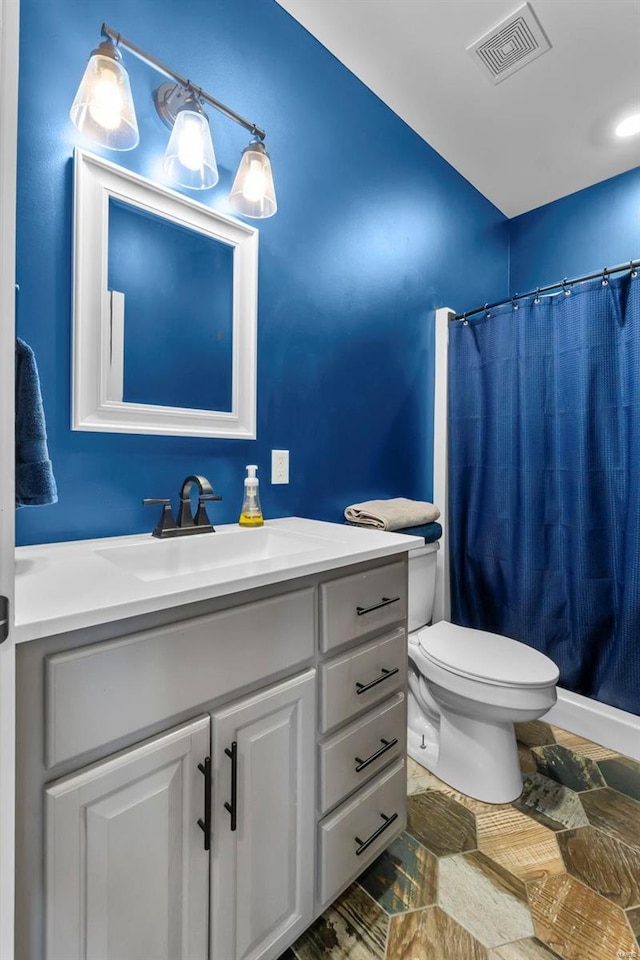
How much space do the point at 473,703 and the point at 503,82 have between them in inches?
89.6

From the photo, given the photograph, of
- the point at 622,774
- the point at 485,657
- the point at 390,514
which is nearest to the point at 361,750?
the point at 485,657

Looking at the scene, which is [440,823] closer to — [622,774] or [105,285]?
[622,774]

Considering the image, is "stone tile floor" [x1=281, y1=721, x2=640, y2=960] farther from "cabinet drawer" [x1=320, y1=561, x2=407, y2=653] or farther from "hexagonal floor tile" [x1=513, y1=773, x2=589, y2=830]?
"cabinet drawer" [x1=320, y1=561, x2=407, y2=653]

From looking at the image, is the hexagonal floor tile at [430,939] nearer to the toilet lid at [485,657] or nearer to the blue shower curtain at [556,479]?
the toilet lid at [485,657]

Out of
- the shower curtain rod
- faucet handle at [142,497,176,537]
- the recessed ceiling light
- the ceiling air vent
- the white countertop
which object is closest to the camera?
the white countertop

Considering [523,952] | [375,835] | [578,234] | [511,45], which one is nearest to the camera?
[523,952]

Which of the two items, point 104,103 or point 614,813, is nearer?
point 104,103

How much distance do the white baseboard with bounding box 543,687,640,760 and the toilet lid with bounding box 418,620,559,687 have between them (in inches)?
18.7

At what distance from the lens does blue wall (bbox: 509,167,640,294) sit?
83.9 inches

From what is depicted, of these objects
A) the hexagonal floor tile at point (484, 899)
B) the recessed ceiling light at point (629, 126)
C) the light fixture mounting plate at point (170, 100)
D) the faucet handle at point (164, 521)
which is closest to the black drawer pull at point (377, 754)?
the hexagonal floor tile at point (484, 899)

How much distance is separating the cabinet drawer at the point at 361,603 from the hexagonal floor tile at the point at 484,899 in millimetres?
703

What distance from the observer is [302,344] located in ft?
4.99

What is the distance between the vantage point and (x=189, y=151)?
114 cm

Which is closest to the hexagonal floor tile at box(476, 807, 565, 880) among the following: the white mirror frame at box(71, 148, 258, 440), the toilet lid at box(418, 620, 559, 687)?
the toilet lid at box(418, 620, 559, 687)
